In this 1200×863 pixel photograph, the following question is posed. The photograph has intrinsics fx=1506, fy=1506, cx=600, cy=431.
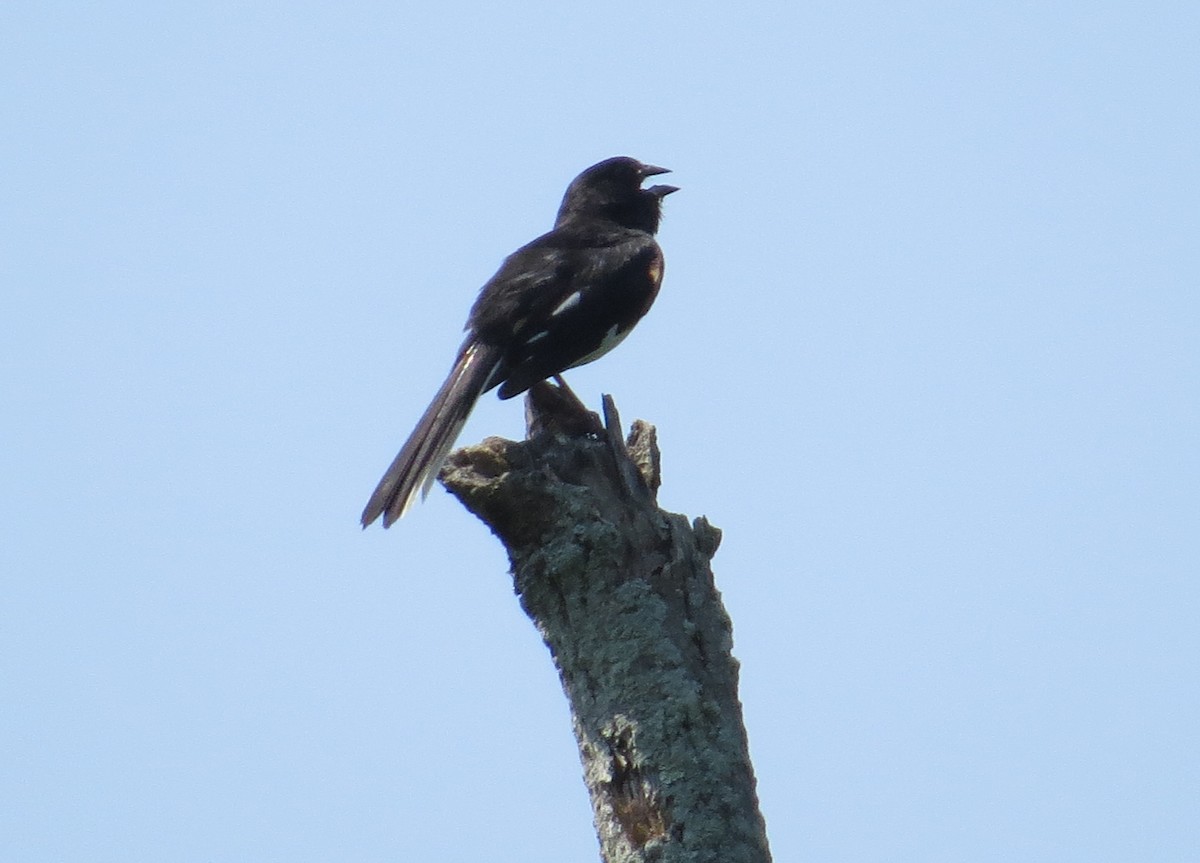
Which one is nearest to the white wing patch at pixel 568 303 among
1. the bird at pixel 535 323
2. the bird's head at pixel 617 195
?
the bird at pixel 535 323

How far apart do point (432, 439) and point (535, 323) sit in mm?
1050

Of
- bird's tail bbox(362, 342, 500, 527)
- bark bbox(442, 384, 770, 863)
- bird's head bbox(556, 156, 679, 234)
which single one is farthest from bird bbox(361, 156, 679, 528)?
bark bbox(442, 384, 770, 863)

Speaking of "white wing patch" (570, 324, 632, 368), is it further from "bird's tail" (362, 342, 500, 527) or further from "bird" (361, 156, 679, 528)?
"bird's tail" (362, 342, 500, 527)

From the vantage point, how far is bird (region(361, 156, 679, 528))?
5586 mm

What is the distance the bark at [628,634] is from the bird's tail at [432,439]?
0.87 m

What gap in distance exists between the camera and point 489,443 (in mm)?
4633

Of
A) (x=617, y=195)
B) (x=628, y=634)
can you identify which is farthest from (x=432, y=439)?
(x=617, y=195)

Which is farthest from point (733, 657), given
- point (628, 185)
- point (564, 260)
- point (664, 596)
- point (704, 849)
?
point (628, 185)

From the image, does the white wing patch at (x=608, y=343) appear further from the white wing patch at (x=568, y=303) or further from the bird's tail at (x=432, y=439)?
the bird's tail at (x=432, y=439)

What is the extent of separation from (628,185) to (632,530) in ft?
16.1

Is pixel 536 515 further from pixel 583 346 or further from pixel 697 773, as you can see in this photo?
pixel 583 346

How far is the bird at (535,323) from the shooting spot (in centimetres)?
559

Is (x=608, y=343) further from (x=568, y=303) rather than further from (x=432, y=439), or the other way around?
(x=432, y=439)

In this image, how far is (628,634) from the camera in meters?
3.84
